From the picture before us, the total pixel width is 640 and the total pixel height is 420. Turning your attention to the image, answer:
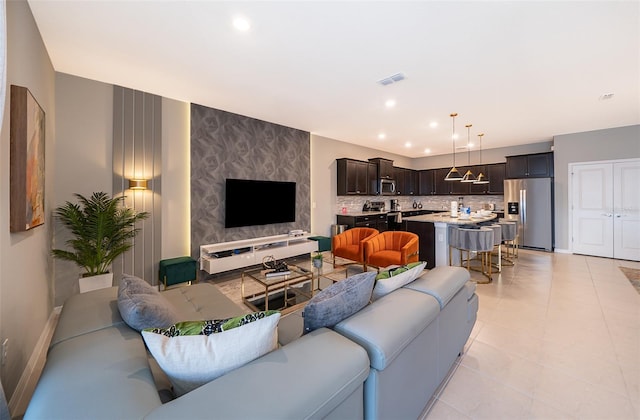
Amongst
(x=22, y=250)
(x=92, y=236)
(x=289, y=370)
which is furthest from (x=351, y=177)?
(x=289, y=370)

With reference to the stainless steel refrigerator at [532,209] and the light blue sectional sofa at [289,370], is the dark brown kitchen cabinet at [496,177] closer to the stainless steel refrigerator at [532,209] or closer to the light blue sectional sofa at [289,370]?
the stainless steel refrigerator at [532,209]

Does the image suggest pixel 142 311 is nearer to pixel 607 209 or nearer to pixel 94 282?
pixel 94 282

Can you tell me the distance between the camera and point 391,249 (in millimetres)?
4480

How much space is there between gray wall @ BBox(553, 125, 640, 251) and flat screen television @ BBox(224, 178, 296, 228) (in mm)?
6055

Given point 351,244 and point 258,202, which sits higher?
point 258,202

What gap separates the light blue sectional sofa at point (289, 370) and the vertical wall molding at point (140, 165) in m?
1.92

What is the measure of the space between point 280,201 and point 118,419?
442cm

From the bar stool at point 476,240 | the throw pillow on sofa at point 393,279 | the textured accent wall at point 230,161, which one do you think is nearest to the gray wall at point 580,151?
the bar stool at point 476,240

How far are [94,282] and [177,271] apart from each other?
2.88 ft

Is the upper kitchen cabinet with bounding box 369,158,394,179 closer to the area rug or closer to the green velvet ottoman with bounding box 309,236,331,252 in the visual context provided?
the green velvet ottoman with bounding box 309,236,331,252

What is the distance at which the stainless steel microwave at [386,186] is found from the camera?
714cm

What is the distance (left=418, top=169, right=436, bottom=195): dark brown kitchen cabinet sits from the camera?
27.4 feet

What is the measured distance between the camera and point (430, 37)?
7.78ft

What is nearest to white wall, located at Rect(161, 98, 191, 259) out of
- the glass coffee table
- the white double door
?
the glass coffee table
